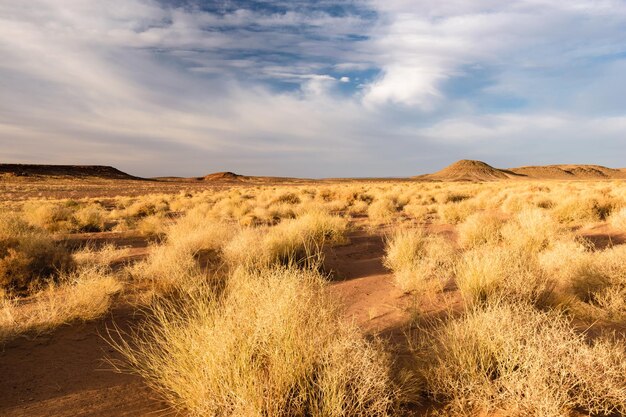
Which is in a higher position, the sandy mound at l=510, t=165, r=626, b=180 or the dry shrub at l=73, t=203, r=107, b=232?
the sandy mound at l=510, t=165, r=626, b=180

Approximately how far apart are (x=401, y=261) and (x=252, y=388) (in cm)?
466

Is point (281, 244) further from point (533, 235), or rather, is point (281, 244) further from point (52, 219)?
point (52, 219)

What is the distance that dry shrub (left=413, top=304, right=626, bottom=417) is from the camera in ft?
8.39

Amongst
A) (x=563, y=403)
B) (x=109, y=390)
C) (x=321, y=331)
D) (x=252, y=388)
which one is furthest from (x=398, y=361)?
(x=109, y=390)

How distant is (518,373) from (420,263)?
360cm

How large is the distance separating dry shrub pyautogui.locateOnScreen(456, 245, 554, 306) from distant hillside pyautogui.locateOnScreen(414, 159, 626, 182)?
117m

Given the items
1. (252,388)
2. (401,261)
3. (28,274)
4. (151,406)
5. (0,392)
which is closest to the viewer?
(252,388)

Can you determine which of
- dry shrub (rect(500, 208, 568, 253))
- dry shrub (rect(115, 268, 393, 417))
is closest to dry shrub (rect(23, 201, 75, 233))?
dry shrub (rect(115, 268, 393, 417))

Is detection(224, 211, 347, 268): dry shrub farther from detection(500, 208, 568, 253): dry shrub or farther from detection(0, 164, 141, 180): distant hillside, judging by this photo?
detection(0, 164, 141, 180): distant hillside

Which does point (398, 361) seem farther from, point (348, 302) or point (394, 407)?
point (348, 302)

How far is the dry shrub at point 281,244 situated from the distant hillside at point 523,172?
114m

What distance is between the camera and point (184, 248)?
→ 23.3 feet

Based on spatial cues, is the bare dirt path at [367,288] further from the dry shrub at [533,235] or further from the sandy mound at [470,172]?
the sandy mound at [470,172]

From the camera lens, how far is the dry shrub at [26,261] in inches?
233
